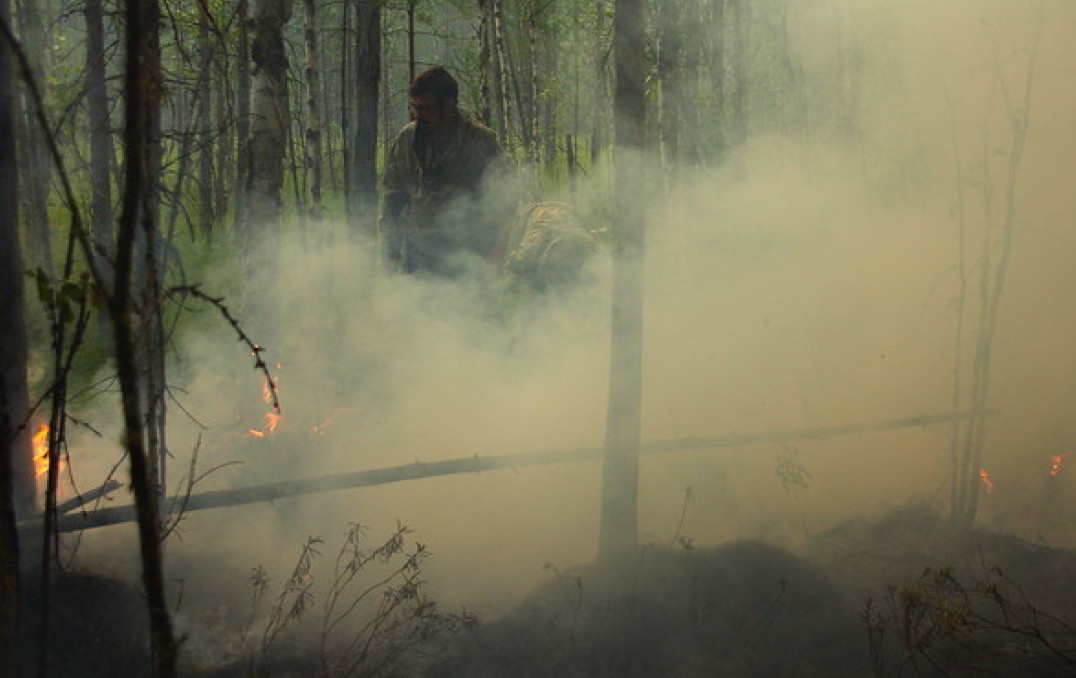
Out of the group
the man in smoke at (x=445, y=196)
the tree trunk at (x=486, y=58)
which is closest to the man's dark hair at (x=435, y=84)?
the man in smoke at (x=445, y=196)

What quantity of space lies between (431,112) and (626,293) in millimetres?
3089

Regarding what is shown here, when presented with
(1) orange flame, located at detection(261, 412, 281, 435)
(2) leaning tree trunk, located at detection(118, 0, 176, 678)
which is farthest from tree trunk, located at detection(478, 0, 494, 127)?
Result: (2) leaning tree trunk, located at detection(118, 0, 176, 678)

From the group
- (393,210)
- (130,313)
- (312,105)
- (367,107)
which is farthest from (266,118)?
(130,313)

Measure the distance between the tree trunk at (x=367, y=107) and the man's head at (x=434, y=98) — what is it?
3.06 meters

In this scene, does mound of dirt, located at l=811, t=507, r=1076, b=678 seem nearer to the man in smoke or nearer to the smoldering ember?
the smoldering ember

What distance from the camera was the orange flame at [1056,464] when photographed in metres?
6.52

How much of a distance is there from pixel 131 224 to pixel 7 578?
3.10ft

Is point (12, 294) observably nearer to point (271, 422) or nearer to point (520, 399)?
point (271, 422)

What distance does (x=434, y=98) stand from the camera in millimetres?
6742

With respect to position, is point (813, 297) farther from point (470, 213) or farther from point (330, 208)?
point (330, 208)

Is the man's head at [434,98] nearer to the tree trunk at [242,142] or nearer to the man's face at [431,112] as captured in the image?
the man's face at [431,112]

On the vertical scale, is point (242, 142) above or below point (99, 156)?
above

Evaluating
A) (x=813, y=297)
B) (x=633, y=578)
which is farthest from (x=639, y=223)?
(x=813, y=297)

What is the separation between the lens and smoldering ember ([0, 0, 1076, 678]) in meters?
3.88
